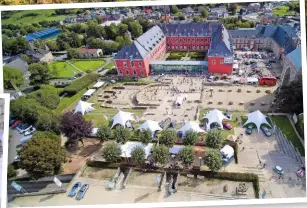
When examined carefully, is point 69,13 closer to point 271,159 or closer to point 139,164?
point 139,164

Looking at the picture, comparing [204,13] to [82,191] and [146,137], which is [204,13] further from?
[82,191]

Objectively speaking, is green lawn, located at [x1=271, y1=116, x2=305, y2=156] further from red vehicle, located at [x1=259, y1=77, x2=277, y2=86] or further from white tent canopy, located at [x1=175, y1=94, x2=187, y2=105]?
white tent canopy, located at [x1=175, y1=94, x2=187, y2=105]

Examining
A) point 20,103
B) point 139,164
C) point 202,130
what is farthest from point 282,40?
point 20,103

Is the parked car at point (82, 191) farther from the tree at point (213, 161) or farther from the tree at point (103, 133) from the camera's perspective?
the tree at point (213, 161)

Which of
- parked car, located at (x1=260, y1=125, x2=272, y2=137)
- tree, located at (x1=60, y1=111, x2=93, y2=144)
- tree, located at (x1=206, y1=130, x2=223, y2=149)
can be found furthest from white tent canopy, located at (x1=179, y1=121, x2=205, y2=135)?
tree, located at (x1=60, y1=111, x2=93, y2=144)

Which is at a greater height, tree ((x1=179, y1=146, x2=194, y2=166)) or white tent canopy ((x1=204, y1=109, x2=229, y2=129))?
tree ((x1=179, y1=146, x2=194, y2=166))

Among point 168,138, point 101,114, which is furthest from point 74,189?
point 101,114
